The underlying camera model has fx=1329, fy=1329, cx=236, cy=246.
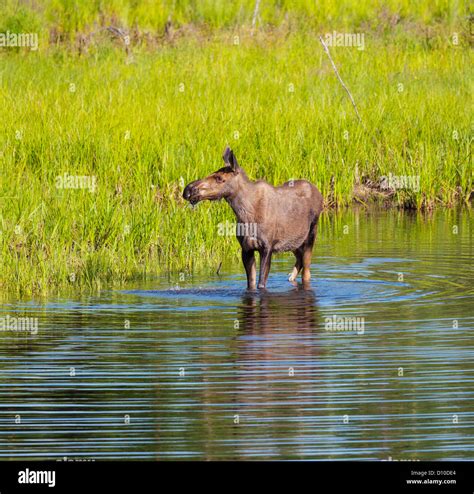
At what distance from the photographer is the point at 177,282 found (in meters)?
13.5

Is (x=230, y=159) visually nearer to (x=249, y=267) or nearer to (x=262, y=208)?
(x=262, y=208)

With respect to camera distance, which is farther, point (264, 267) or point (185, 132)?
point (185, 132)

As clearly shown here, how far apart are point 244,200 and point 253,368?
346cm

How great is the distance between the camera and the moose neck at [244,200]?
41.7 feet

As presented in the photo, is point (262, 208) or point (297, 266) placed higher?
point (262, 208)

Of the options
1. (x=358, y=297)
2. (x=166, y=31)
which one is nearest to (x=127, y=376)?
(x=358, y=297)

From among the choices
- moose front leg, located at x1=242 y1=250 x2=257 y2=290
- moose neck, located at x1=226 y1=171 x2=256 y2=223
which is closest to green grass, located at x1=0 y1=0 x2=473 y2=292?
moose front leg, located at x1=242 y1=250 x2=257 y2=290

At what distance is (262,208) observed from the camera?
12.9 metres

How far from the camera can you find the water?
7.71 metres

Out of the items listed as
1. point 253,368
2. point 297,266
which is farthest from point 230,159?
point 253,368

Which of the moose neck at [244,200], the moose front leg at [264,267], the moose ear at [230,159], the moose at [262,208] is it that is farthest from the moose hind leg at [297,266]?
the moose ear at [230,159]

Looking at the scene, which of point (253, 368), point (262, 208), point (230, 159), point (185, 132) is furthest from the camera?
point (185, 132)

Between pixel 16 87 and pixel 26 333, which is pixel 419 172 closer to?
pixel 16 87

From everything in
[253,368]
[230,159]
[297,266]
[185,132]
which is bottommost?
[253,368]
